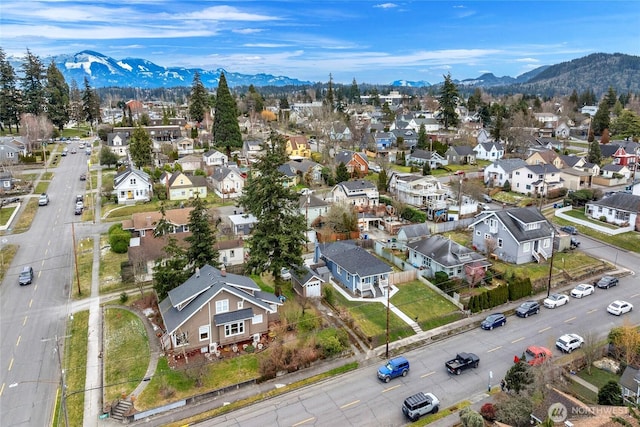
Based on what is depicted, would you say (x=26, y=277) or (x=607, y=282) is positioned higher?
(x=26, y=277)

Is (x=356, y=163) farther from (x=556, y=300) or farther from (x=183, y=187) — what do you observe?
(x=556, y=300)

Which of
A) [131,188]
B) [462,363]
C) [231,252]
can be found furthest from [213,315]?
[131,188]

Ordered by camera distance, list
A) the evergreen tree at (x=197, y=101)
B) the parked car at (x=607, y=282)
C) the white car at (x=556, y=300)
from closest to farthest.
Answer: the white car at (x=556, y=300)
the parked car at (x=607, y=282)
the evergreen tree at (x=197, y=101)

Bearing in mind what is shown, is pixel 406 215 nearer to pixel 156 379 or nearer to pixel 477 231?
pixel 477 231

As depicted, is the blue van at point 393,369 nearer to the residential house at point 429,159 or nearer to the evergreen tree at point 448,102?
the residential house at point 429,159

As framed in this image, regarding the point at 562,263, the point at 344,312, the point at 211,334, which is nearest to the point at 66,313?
the point at 211,334

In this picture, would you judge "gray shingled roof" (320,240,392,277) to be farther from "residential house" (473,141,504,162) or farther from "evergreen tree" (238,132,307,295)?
"residential house" (473,141,504,162)

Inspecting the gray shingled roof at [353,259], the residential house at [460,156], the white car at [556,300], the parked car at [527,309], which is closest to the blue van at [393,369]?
the gray shingled roof at [353,259]
